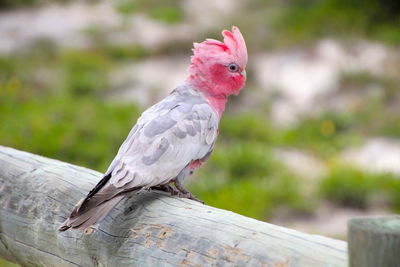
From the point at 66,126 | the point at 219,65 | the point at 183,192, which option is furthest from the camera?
the point at 66,126

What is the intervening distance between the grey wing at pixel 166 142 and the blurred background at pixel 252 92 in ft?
8.12

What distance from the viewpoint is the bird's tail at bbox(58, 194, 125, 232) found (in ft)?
5.93

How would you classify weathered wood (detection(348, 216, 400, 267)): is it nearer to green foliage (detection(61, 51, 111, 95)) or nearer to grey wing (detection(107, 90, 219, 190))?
grey wing (detection(107, 90, 219, 190))

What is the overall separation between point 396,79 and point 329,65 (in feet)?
2.32

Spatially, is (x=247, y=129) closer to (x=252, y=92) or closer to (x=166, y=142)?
(x=252, y=92)

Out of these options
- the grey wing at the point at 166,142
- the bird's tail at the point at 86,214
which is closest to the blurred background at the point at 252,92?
the grey wing at the point at 166,142

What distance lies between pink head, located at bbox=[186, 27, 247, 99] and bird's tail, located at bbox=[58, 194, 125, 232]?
0.71 m

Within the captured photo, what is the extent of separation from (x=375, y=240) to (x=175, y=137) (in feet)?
3.39

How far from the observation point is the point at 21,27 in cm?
846

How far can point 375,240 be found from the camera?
48.2 inches

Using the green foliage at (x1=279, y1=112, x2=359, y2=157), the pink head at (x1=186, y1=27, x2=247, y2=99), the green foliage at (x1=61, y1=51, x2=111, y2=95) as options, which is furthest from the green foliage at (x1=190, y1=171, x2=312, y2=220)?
the pink head at (x1=186, y1=27, x2=247, y2=99)

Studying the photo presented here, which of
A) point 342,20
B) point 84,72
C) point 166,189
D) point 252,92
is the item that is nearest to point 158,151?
point 166,189

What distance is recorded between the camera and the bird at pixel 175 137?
1.89m

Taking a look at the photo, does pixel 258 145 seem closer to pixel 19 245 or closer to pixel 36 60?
pixel 36 60
